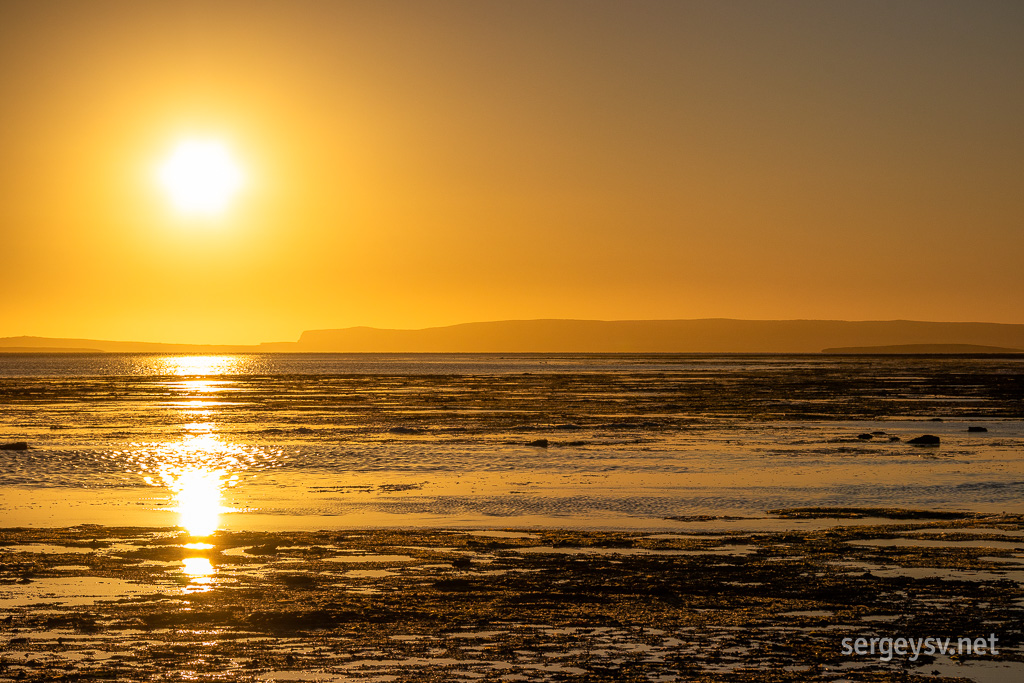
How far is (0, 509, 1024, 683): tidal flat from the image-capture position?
9.68 meters

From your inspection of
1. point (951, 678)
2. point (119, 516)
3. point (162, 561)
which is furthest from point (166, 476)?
point (951, 678)

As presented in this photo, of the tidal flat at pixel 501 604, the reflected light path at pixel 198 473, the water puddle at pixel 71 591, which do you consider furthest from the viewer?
the reflected light path at pixel 198 473

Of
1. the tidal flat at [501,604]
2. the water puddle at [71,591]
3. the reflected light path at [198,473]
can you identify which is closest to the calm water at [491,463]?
the reflected light path at [198,473]

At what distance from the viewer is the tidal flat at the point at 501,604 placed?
968cm

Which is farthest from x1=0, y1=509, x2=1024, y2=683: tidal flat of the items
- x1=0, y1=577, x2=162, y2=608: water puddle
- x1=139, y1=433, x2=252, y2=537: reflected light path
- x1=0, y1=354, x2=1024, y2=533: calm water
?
x1=0, y1=354, x2=1024, y2=533: calm water

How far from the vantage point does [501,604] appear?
11.9 meters

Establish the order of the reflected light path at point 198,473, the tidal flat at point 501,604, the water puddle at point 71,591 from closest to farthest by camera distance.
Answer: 1. the tidal flat at point 501,604
2. the water puddle at point 71,591
3. the reflected light path at point 198,473

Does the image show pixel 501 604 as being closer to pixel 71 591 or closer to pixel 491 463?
Result: pixel 71 591

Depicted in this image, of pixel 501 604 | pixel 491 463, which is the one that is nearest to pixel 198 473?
pixel 491 463

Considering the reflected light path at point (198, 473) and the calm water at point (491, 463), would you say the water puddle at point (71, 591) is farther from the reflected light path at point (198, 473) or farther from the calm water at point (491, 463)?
the calm water at point (491, 463)

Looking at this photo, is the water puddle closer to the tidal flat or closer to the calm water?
the tidal flat

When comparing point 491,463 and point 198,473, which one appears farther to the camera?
point 491,463

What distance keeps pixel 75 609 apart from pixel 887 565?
9.85 m

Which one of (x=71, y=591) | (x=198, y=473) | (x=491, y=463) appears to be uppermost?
(x=71, y=591)
